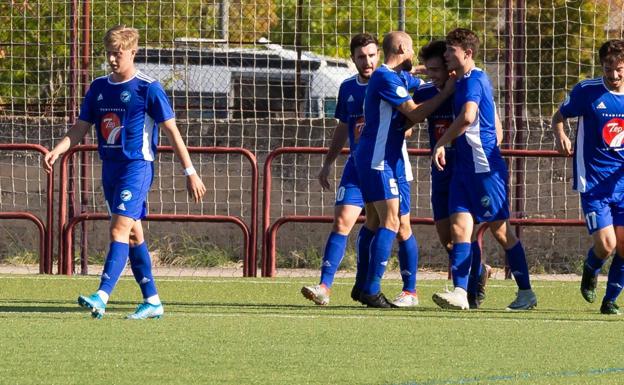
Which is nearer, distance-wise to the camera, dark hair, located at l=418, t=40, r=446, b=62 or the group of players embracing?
the group of players embracing

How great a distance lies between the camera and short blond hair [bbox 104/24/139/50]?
8844mm

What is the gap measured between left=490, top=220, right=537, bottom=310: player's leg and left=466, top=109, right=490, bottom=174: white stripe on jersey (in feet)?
1.41

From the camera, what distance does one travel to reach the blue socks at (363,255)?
10344 mm

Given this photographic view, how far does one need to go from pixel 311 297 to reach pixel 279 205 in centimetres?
537

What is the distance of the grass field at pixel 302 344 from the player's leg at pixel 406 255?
184 millimetres

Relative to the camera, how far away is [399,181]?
988 cm

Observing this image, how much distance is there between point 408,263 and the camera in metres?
10.2

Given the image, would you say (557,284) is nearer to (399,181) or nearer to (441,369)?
(399,181)

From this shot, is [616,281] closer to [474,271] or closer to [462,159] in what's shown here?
[474,271]

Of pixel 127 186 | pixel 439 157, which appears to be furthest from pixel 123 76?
pixel 439 157

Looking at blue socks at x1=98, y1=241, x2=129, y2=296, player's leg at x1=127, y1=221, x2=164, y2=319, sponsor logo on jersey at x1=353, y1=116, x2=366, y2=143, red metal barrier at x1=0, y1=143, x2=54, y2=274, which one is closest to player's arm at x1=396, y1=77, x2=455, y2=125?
sponsor logo on jersey at x1=353, y1=116, x2=366, y2=143

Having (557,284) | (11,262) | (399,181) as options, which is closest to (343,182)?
(399,181)

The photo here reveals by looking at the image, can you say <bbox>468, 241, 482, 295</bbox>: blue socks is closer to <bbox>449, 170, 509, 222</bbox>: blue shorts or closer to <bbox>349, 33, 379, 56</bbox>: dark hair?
<bbox>449, 170, 509, 222</bbox>: blue shorts

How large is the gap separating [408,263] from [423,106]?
1.24m
